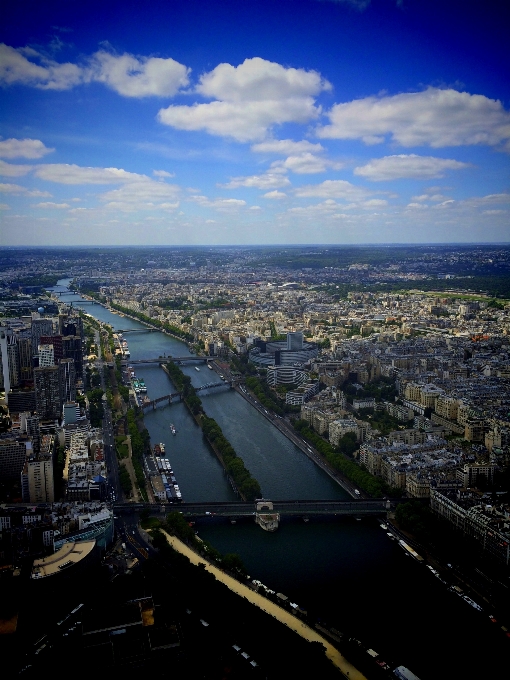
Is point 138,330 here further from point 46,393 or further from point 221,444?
point 221,444

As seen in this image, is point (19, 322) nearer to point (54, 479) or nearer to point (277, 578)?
point (54, 479)

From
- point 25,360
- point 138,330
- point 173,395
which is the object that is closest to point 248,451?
point 173,395

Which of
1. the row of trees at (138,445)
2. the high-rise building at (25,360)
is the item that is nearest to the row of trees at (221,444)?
the row of trees at (138,445)

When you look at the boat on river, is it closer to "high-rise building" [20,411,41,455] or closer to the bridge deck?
the bridge deck

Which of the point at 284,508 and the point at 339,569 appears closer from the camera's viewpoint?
the point at 339,569

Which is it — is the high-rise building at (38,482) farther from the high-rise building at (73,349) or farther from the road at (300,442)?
the high-rise building at (73,349)

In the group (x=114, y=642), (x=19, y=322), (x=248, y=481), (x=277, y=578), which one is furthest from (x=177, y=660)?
(x=19, y=322)
